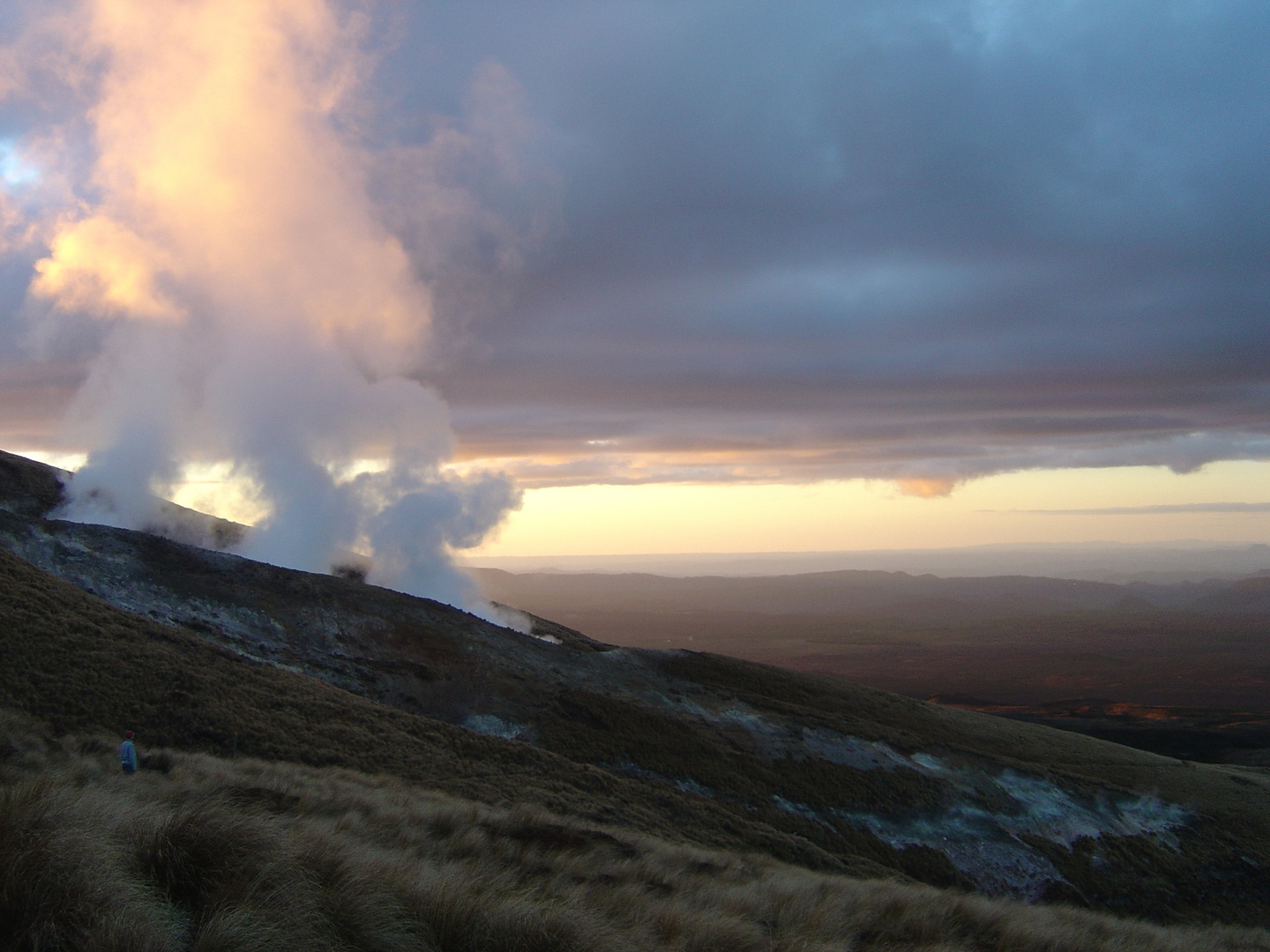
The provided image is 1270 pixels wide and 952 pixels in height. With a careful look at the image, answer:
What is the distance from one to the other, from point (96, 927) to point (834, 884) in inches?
515

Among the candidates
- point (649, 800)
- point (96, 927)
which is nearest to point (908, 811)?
point (649, 800)

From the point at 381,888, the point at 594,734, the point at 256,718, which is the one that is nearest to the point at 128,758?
the point at 256,718

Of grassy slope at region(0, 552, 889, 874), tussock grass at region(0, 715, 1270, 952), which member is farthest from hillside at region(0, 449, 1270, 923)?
tussock grass at region(0, 715, 1270, 952)

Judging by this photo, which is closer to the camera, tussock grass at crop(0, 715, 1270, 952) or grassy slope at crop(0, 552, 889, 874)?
tussock grass at crop(0, 715, 1270, 952)

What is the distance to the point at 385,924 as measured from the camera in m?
6.97

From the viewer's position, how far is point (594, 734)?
34.3 m

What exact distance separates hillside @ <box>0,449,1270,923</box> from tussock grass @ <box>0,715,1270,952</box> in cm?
604

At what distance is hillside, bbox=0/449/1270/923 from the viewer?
72.5 ft

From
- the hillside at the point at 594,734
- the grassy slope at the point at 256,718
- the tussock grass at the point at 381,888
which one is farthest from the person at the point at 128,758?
the hillside at the point at 594,734

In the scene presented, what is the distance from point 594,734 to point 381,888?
91.3 feet

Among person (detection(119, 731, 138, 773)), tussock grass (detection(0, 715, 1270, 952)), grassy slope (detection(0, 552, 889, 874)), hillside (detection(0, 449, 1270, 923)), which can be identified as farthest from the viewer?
hillside (detection(0, 449, 1270, 923))

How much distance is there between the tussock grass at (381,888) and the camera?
20.0 feet

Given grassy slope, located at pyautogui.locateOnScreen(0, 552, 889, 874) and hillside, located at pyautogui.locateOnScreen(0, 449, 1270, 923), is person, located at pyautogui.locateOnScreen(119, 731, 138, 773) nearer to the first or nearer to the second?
grassy slope, located at pyautogui.locateOnScreen(0, 552, 889, 874)

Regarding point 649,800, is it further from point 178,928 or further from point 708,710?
point 178,928
